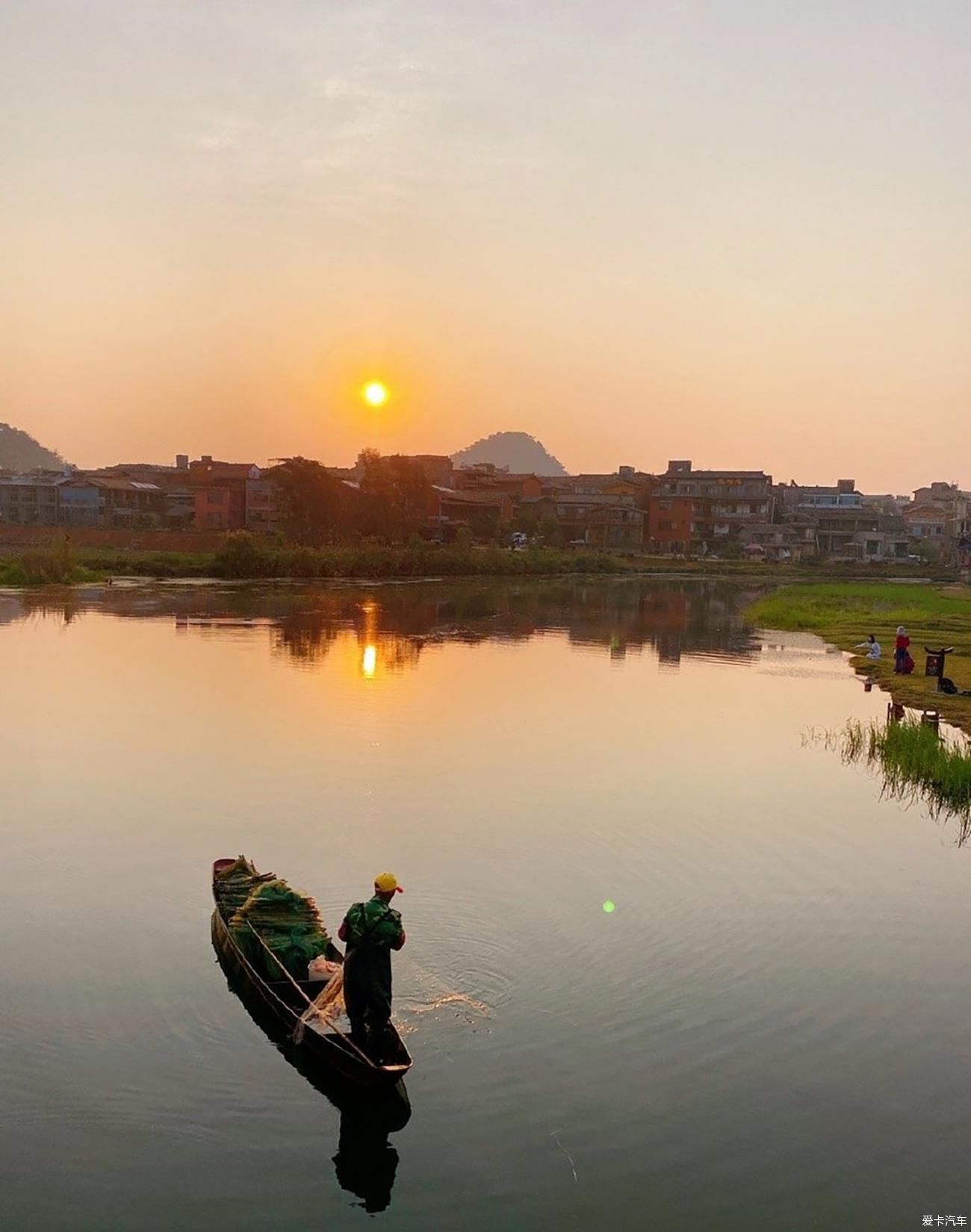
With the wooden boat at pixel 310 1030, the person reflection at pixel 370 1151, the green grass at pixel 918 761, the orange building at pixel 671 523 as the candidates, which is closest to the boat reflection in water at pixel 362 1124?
the person reflection at pixel 370 1151

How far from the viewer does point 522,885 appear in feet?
47.4

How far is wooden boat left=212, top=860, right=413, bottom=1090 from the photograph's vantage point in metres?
8.90

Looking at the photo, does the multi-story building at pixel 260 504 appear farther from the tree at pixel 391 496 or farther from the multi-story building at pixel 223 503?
the tree at pixel 391 496

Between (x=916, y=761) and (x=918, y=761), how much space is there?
3 centimetres

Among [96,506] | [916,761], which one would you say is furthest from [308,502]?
[916,761]

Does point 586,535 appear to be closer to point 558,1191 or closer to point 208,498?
point 208,498

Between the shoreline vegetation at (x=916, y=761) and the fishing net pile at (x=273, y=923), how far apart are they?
1032cm

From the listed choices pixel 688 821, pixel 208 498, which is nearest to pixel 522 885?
pixel 688 821

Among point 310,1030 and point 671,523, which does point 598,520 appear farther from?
point 310,1030

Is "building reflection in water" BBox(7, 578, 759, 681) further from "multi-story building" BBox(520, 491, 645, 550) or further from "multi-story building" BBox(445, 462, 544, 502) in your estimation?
"multi-story building" BBox(445, 462, 544, 502)

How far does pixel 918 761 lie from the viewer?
20.6 metres

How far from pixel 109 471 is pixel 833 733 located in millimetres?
109477

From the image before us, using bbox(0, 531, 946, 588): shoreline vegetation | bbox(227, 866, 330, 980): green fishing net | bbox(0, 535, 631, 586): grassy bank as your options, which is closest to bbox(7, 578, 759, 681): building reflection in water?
bbox(0, 535, 631, 586): grassy bank

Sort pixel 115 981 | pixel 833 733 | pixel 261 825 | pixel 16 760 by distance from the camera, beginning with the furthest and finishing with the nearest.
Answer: pixel 833 733 < pixel 16 760 < pixel 261 825 < pixel 115 981
